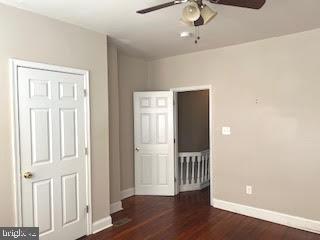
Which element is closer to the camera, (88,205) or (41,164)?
(41,164)

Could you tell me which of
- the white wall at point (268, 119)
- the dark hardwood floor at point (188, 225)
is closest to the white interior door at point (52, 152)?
the dark hardwood floor at point (188, 225)

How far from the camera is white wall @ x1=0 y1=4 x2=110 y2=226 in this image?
2357 millimetres

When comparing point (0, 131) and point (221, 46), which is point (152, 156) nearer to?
point (221, 46)

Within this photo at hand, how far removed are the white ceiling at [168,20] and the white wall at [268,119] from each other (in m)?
0.28

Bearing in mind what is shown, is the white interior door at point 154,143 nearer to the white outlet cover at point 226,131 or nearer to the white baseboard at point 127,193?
the white baseboard at point 127,193

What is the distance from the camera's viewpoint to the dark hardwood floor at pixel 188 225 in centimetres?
307

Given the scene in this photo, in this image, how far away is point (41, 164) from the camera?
264 centimetres

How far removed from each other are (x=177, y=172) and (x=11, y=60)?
3.34 meters

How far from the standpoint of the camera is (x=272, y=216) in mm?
3473

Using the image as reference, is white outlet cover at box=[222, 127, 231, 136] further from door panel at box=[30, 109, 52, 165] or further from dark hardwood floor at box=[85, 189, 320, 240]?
door panel at box=[30, 109, 52, 165]

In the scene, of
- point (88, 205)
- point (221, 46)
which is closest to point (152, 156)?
point (88, 205)

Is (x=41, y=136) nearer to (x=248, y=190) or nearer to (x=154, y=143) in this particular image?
(x=154, y=143)

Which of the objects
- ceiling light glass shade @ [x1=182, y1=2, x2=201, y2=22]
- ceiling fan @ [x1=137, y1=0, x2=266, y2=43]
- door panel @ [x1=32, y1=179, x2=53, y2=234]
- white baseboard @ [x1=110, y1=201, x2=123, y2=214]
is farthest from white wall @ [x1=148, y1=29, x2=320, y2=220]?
door panel @ [x1=32, y1=179, x2=53, y2=234]

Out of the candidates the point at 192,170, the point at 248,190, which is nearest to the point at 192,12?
the point at 248,190
